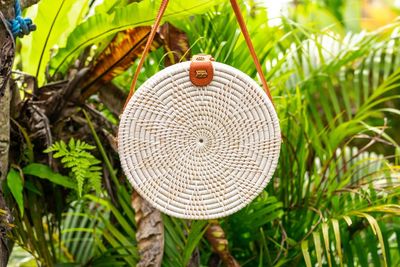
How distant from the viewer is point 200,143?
1.16 meters

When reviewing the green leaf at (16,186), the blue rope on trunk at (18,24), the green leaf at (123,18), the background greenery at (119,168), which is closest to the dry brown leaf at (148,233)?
the background greenery at (119,168)

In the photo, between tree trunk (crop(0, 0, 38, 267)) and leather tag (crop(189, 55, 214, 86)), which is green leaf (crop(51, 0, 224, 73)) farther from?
leather tag (crop(189, 55, 214, 86))

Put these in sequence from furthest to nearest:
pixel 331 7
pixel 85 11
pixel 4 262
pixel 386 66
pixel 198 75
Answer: pixel 331 7, pixel 386 66, pixel 85 11, pixel 4 262, pixel 198 75

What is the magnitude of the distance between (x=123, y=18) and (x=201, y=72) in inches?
15.4

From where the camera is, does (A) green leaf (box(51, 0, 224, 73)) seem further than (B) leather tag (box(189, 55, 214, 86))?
Yes

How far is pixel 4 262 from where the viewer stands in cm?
141

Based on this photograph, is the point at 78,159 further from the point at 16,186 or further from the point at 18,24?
the point at 18,24

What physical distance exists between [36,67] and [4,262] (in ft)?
1.68

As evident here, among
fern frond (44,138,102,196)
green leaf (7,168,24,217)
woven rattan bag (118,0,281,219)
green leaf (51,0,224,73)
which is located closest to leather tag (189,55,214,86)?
woven rattan bag (118,0,281,219)

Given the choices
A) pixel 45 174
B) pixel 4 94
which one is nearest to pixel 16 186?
pixel 45 174

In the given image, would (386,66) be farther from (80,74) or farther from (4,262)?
(4,262)

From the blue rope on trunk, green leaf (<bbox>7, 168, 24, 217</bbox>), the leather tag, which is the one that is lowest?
green leaf (<bbox>7, 168, 24, 217</bbox>)

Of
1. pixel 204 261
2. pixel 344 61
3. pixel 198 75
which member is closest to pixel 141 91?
pixel 198 75

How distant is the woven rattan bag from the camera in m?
1.15
